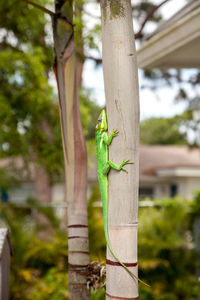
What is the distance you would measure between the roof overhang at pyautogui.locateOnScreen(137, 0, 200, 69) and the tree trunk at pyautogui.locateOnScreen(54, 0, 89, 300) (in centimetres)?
217

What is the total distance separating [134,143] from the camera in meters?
2.37

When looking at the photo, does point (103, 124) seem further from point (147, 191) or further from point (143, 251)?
point (147, 191)

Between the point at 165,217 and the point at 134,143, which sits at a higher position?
the point at 134,143

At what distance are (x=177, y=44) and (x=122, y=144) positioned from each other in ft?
11.4

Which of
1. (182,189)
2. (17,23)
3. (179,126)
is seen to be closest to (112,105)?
(17,23)

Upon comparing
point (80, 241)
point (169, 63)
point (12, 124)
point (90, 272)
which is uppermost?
point (169, 63)

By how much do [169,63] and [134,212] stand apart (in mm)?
4630

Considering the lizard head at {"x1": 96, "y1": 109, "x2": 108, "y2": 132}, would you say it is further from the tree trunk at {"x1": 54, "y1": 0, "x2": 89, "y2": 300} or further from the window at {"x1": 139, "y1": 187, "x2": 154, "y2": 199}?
the window at {"x1": 139, "y1": 187, "x2": 154, "y2": 199}

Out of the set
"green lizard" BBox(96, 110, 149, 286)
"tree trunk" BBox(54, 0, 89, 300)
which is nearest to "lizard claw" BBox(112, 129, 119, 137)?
"green lizard" BBox(96, 110, 149, 286)

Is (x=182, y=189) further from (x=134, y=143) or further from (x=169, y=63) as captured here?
(x=134, y=143)

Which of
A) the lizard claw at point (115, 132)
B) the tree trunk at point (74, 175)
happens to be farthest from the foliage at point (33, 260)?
the lizard claw at point (115, 132)

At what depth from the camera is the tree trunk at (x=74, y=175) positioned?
335 centimetres

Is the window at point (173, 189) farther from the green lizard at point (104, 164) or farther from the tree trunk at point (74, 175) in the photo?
the green lizard at point (104, 164)

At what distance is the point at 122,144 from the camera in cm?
235
